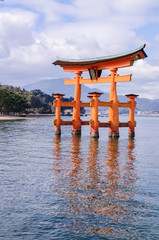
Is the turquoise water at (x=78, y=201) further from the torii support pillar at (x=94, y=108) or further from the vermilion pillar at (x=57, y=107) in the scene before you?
the vermilion pillar at (x=57, y=107)

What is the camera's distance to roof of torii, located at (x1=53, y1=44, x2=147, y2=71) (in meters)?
27.3

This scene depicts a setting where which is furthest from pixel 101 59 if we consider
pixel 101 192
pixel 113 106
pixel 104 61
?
pixel 101 192

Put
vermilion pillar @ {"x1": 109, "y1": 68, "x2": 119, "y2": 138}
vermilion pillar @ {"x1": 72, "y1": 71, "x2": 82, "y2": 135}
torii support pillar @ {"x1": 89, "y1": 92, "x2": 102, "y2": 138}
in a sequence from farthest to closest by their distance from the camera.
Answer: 1. vermilion pillar @ {"x1": 72, "y1": 71, "x2": 82, "y2": 135}
2. vermilion pillar @ {"x1": 109, "y1": 68, "x2": 119, "y2": 138}
3. torii support pillar @ {"x1": 89, "y1": 92, "x2": 102, "y2": 138}

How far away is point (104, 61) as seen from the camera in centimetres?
3002

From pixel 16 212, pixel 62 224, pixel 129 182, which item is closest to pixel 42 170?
pixel 129 182

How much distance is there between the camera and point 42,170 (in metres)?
13.6

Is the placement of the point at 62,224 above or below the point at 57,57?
below

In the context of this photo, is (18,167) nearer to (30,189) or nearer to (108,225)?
(30,189)

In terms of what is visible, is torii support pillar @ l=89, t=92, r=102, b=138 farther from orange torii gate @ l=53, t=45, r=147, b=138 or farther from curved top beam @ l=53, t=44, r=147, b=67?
curved top beam @ l=53, t=44, r=147, b=67

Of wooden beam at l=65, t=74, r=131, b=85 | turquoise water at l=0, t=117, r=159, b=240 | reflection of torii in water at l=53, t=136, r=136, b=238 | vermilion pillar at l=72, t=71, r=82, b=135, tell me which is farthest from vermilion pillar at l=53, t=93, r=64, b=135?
turquoise water at l=0, t=117, r=159, b=240

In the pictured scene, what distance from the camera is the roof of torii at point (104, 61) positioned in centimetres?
2734

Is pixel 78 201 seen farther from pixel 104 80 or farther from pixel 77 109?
pixel 77 109

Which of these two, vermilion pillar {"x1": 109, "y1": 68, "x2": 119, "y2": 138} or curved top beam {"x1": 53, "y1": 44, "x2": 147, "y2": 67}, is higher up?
curved top beam {"x1": 53, "y1": 44, "x2": 147, "y2": 67}

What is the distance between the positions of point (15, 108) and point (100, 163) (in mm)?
83512
